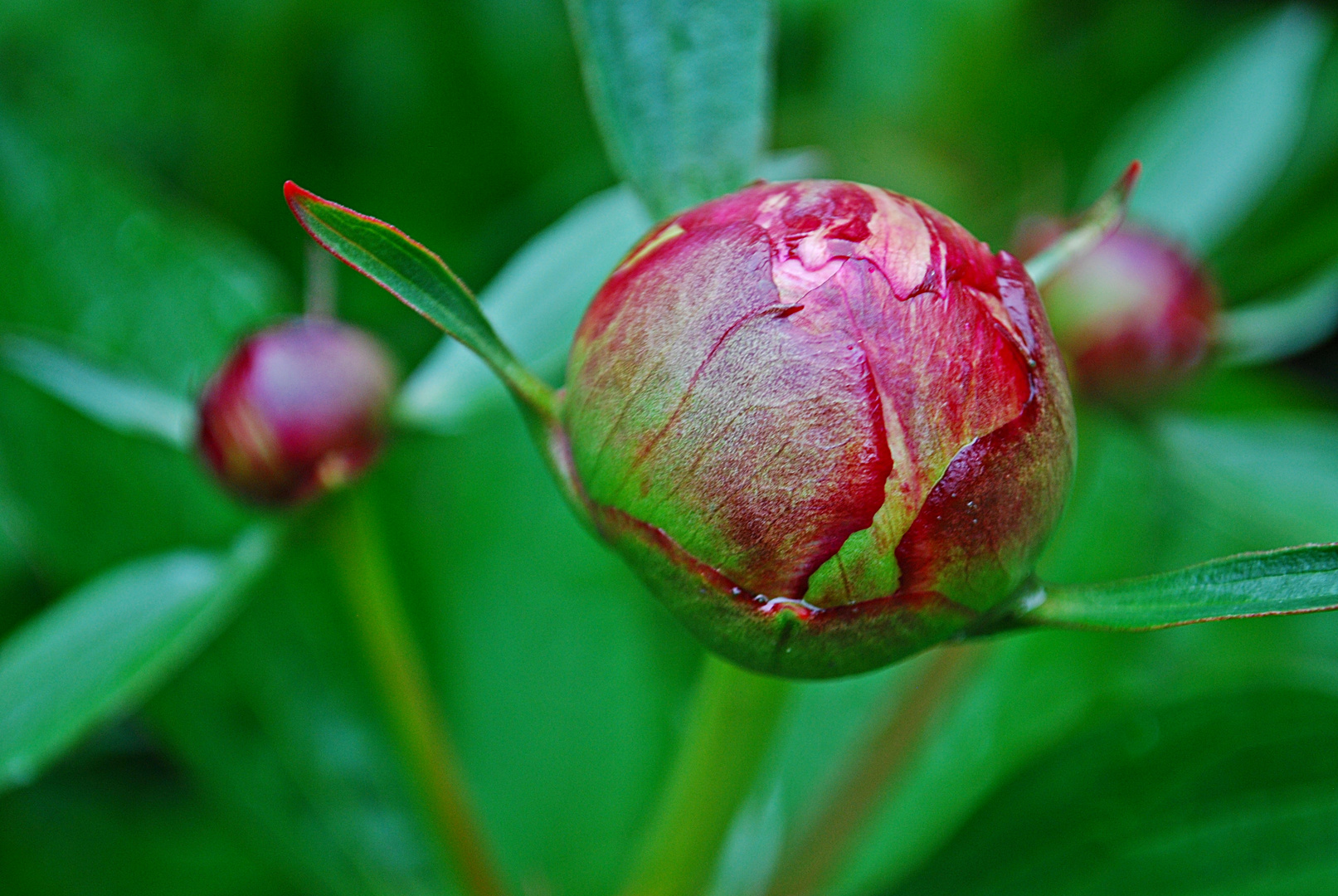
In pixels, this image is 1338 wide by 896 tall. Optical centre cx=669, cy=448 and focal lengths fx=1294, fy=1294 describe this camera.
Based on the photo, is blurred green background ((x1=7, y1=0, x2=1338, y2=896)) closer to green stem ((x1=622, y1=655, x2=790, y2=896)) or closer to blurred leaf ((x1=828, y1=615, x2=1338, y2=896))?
blurred leaf ((x1=828, y1=615, x2=1338, y2=896))

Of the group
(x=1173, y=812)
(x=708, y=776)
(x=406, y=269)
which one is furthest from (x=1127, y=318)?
(x=406, y=269)

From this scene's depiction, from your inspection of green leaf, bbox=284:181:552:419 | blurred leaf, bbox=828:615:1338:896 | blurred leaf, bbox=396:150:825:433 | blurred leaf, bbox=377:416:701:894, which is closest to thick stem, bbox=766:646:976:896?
blurred leaf, bbox=828:615:1338:896

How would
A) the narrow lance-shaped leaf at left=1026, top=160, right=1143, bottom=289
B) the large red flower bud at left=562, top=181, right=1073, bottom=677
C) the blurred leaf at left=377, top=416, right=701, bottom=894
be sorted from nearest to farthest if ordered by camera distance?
the large red flower bud at left=562, top=181, right=1073, bottom=677 → the narrow lance-shaped leaf at left=1026, top=160, right=1143, bottom=289 → the blurred leaf at left=377, top=416, right=701, bottom=894

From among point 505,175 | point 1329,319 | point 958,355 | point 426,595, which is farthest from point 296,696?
point 1329,319

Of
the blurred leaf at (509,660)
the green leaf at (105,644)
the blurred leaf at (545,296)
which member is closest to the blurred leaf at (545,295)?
the blurred leaf at (545,296)

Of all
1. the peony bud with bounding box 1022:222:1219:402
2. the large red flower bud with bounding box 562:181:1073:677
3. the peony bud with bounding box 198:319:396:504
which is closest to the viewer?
the large red flower bud with bounding box 562:181:1073:677

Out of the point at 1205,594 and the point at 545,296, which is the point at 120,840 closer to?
the point at 545,296
